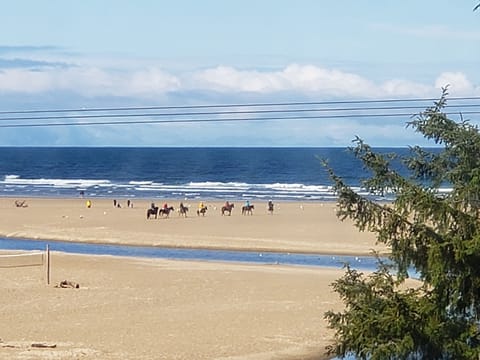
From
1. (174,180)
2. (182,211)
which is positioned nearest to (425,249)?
(182,211)

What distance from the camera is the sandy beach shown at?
19.8 metres

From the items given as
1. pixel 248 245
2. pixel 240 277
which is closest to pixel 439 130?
pixel 240 277

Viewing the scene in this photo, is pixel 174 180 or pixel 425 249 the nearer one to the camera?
pixel 425 249

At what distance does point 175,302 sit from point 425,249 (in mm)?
15756

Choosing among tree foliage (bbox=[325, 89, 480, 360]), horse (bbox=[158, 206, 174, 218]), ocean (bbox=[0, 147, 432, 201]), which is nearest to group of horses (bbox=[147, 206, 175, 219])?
horse (bbox=[158, 206, 174, 218])

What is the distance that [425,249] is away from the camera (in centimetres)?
1032

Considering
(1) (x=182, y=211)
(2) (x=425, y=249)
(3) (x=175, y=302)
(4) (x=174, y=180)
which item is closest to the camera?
(2) (x=425, y=249)

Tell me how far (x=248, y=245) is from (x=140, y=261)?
7321mm

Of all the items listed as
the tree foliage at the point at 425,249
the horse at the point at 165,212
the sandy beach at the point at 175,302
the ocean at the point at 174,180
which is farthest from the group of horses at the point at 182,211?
the tree foliage at the point at 425,249

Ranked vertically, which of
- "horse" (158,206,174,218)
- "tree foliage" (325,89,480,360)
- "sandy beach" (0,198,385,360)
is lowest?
"sandy beach" (0,198,385,360)

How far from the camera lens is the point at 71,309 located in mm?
24062

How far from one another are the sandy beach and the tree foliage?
870 centimetres

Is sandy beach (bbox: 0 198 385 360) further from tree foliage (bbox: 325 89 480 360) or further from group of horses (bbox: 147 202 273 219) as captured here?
tree foliage (bbox: 325 89 480 360)

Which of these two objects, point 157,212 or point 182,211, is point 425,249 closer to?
point 157,212
